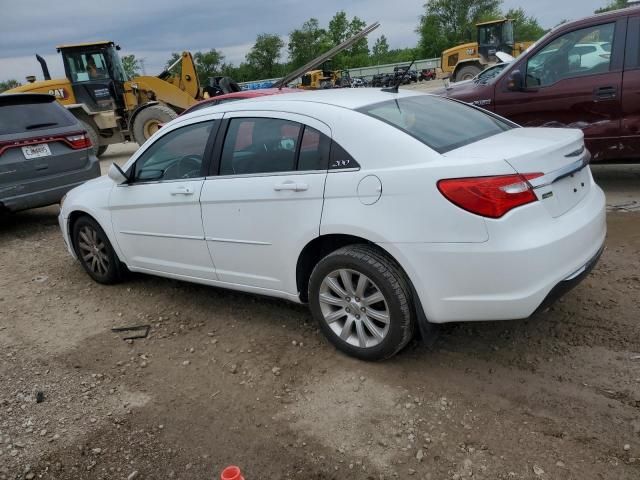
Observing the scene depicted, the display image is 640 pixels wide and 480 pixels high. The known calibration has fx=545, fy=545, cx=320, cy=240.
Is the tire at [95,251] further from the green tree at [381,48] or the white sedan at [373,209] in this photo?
the green tree at [381,48]

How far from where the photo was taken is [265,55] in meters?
87.4

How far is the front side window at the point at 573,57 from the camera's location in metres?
5.88

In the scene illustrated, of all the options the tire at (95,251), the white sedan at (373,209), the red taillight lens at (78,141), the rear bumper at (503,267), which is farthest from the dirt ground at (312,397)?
the red taillight lens at (78,141)

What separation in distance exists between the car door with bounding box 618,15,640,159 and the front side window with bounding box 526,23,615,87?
0.18 meters

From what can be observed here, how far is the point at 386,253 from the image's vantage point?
3.04 metres

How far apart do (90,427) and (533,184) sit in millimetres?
2685

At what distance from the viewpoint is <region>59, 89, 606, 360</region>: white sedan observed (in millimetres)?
2721

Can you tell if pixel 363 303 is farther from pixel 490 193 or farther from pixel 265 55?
pixel 265 55

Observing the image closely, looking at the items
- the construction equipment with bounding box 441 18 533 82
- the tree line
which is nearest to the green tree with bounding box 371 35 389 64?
the tree line

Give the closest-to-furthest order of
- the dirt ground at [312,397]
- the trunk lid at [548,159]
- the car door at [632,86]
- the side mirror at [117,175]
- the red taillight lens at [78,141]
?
the dirt ground at [312,397] → the trunk lid at [548,159] → the side mirror at [117,175] → the car door at [632,86] → the red taillight lens at [78,141]

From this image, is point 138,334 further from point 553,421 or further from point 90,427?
point 553,421

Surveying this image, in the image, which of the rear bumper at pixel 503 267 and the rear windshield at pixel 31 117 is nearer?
the rear bumper at pixel 503 267

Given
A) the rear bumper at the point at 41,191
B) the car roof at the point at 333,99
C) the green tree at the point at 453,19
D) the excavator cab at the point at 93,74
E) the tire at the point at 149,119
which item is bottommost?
the rear bumper at the point at 41,191

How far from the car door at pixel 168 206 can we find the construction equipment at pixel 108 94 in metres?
9.75
